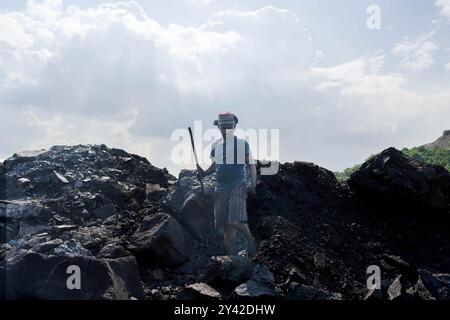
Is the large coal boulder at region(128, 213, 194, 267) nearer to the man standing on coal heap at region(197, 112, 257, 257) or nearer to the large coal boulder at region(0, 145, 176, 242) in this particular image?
the man standing on coal heap at region(197, 112, 257, 257)

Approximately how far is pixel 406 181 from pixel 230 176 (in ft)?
13.7

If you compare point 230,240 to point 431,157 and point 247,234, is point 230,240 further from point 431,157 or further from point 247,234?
point 431,157

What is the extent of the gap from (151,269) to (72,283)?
71.8 inches

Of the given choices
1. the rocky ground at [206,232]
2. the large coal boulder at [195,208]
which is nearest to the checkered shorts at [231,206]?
the rocky ground at [206,232]

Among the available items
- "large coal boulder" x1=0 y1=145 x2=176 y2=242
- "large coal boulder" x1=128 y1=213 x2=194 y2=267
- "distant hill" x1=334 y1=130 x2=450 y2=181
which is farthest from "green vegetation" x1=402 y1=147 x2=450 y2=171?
"large coal boulder" x1=128 y1=213 x2=194 y2=267

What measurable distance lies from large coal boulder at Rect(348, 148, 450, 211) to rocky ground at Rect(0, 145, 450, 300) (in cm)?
3

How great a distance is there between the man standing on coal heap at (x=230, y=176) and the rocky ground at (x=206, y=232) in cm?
61

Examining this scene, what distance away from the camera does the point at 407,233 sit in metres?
8.77

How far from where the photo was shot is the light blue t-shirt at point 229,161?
695 cm

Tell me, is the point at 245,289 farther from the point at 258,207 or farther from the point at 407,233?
the point at 407,233

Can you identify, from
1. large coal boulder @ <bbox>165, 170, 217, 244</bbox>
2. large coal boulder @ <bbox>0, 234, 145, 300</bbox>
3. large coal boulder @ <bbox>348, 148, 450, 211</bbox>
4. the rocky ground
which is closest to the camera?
large coal boulder @ <bbox>0, 234, 145, 300</bbox>

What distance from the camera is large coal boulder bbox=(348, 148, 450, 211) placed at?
906cm
